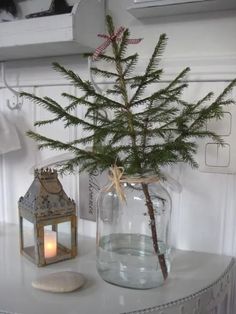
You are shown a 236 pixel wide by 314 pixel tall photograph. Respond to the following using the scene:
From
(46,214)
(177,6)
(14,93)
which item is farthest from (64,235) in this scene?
(177,6)

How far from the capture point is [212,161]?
32.5 inches

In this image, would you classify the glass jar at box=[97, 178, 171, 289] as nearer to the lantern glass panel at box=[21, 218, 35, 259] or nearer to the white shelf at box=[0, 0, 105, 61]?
the lantern glass panel at box=[21, 218, 35, 259]

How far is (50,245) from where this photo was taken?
80 centimetres

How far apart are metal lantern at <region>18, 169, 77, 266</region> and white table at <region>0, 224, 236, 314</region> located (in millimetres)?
23

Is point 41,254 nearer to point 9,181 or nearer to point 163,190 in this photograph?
point 163,190

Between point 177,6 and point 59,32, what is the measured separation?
0.88ft

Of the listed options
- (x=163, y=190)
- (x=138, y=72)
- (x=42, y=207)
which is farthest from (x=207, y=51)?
(x=42, y=207)

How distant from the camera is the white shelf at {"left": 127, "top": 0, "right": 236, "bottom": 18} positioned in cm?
72

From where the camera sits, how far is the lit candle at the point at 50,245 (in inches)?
31.2

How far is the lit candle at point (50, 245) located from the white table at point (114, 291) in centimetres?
3

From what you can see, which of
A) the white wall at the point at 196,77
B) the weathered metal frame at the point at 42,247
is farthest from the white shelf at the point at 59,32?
the weathered metal frame at the point at 42,247

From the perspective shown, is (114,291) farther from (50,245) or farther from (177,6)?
(177,6)

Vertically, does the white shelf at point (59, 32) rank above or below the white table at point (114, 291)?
above

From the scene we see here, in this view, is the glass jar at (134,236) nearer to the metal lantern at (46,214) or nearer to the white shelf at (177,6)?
the metal lantern at (46,214)
